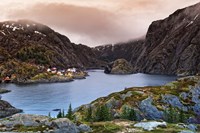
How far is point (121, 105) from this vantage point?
132125 mm

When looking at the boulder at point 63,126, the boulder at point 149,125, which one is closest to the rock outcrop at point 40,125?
the boulder at point 63,126

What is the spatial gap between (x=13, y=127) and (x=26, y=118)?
463cm

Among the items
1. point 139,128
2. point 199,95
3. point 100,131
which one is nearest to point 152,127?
point 139,128

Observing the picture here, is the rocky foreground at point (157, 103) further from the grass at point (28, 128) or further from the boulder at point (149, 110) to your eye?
the grass at point (28, 128)

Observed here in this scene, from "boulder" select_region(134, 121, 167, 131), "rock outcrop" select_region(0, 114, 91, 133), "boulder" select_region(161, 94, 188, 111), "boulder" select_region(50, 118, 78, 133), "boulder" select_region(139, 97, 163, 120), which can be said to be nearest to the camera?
"rock outcrop" select_region(0, 114, 91, 133)

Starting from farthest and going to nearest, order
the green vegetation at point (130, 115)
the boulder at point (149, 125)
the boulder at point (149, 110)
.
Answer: the boulder at point (149, 110), the green vegetation at point (130, 115), the boulder at point (149, 125)

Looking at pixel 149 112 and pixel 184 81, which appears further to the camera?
pixel 184 81

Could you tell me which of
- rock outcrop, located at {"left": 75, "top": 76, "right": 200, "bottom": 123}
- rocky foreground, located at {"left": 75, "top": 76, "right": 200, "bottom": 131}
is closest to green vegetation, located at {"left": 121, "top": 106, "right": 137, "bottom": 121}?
rocky foreground, located at {"left": 75, "top": 76, "right": 200, "bottom": 131}

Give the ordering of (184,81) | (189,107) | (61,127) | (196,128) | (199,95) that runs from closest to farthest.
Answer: (61,127) < (196,128) < (189,107) < (199,95) < (184,81)


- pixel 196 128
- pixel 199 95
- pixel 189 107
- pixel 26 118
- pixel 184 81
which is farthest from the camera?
pixel 184 81

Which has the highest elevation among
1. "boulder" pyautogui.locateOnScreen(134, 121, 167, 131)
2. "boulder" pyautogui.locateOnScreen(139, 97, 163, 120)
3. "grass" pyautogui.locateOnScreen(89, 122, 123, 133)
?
"boulder" pyautogui.locateOnScreen(134, 121, 167, 131)

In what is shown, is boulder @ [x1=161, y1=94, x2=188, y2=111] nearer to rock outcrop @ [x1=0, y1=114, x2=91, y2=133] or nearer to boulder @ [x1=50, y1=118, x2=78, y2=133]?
rock outcrop @ [x1=0, y1=114, x2=91, y2=133]

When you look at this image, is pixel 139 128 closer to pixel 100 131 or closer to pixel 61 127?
pixel 100 131

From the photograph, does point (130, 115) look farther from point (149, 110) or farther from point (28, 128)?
point (28, 128)
